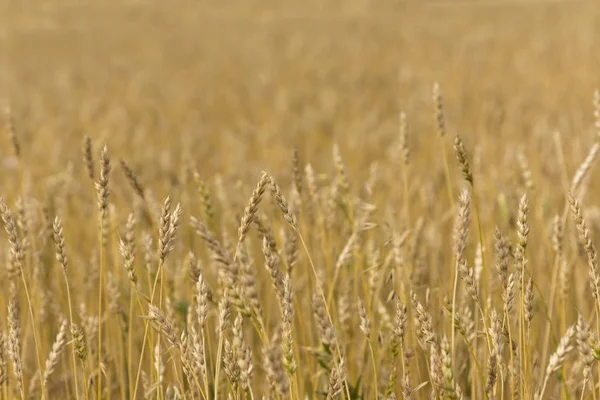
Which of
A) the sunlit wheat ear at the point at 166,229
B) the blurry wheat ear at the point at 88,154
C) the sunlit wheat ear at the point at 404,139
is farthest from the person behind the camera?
the sunlit wheat ear at the point at 404,139

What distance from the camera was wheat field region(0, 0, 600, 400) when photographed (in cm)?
121

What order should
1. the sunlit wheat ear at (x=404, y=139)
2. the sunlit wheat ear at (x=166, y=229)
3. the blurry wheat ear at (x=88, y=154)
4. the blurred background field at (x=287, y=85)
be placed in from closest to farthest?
the sunlit wheat ear at (x=166, y=229) → the blurry wheat ear at (x=88, y=154) → the sunlit wheat ear at (x=404, y=139) → the blurred background field at (x=287, y=85)

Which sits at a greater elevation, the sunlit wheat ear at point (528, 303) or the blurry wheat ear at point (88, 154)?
the blurry wheat ear at point (88, 154)

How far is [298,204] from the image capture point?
1.85m

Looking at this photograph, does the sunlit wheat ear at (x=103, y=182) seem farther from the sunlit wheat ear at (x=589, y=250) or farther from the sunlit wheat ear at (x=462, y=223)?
the sunlit wheat ear at (x=589, y=250)

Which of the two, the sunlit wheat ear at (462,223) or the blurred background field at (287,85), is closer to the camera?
the sunlit wheat ear at (462,223)

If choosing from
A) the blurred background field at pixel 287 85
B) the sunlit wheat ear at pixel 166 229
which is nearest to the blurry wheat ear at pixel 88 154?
the sunlit wheat ear at pixel 166 229

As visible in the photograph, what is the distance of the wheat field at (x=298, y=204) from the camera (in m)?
1.21

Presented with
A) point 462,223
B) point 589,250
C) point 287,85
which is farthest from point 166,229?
point 287,85

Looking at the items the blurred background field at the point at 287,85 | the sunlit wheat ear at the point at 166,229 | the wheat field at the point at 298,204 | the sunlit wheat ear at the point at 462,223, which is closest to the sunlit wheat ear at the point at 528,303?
the wheat field at the point at 298,204

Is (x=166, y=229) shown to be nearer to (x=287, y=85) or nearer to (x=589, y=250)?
(x=589, y=250)

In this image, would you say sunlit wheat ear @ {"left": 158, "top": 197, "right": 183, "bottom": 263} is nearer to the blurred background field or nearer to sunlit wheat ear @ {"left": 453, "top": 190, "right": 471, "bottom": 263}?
sunlit wheat ear @ {"left": 453, "top": 190, "right": 471, "bottom": 263}

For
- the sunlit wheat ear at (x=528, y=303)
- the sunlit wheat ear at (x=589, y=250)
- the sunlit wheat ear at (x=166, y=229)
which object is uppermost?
the sunlit wheat ear at (x=166, y=229)

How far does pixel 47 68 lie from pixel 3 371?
26.4 feet
